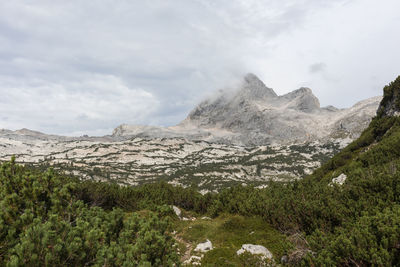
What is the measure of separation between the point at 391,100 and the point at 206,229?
4147 centimetres

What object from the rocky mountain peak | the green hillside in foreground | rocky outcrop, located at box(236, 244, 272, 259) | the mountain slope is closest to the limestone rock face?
the green hillside in foreground

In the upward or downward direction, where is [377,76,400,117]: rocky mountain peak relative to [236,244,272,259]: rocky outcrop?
upward

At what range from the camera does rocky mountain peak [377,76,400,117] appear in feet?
119

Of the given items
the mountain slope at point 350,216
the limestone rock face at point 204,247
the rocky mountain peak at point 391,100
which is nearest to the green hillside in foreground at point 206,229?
the mountain slope at point 350,216

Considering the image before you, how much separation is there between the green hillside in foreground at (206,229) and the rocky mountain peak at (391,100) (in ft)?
56.5

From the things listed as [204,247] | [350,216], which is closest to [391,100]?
[350,216]

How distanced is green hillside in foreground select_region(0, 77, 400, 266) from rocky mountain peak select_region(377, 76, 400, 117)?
17214mm

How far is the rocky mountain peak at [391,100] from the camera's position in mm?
36406

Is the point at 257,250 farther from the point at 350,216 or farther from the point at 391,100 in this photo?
the point at 391,100

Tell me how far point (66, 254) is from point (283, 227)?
518 inches

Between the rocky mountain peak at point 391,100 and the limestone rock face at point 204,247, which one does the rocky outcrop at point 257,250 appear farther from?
the rocky mountain peak at point 391,100


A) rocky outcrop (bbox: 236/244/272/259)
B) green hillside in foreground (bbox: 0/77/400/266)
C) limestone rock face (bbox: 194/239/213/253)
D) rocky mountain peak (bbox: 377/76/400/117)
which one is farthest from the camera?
rocky mountain peak (bbox: 377/76/400/117)

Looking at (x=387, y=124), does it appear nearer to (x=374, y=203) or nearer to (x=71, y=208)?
(x=374, y=203)

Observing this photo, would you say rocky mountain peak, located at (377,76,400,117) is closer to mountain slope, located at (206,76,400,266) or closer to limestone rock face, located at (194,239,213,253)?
mountain slope, located at (206,76,400,266)
